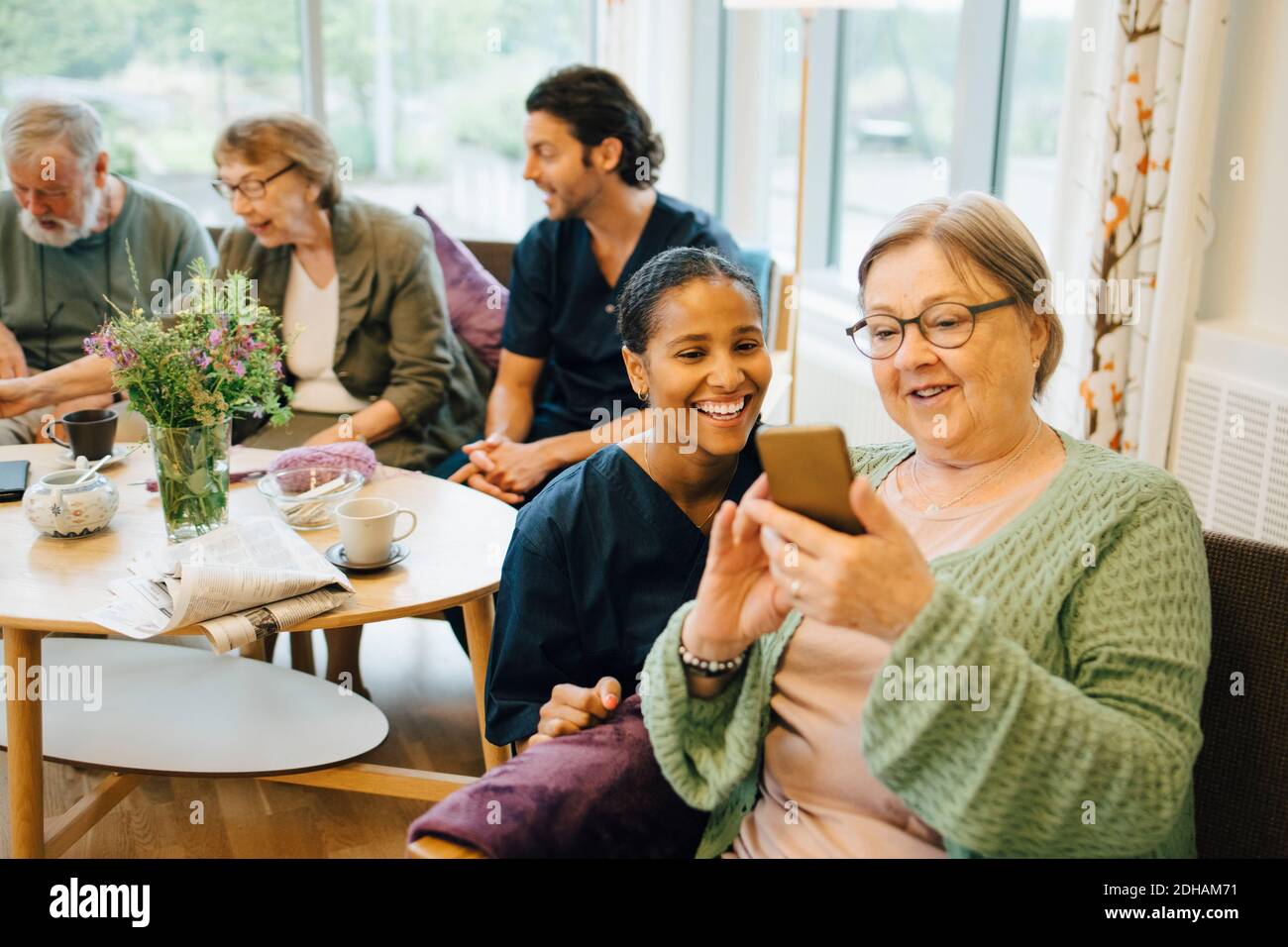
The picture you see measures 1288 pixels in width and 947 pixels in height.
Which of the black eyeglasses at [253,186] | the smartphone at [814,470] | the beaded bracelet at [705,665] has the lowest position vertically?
the beaded bracelet at [705,665]

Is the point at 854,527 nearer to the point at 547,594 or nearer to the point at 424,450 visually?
the point at 547,594

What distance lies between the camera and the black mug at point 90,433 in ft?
7.50

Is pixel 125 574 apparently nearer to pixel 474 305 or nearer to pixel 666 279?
pixel 666 279

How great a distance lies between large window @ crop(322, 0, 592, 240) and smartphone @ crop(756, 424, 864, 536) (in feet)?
13.0

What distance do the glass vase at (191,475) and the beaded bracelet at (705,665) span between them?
105 centimetres

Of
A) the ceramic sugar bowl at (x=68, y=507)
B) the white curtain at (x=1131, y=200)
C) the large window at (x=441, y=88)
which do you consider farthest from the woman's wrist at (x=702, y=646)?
the large window at (x=441, y=88)

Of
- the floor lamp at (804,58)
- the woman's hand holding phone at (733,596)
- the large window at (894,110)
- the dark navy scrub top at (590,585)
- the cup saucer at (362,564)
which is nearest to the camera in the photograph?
the woman's hand holding phone at (733,596)

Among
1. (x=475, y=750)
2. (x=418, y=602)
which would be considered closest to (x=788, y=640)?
(x=418, y=602)

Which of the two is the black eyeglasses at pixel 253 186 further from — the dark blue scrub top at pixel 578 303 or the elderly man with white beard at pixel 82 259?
the dark blue scrub top at pixel 578 303

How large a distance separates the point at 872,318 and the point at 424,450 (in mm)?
1747

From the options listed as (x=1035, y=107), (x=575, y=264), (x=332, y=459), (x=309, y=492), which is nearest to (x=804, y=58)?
(x=1035, y=107)

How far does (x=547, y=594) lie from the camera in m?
1.59

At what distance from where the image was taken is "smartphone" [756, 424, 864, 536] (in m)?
1.06
